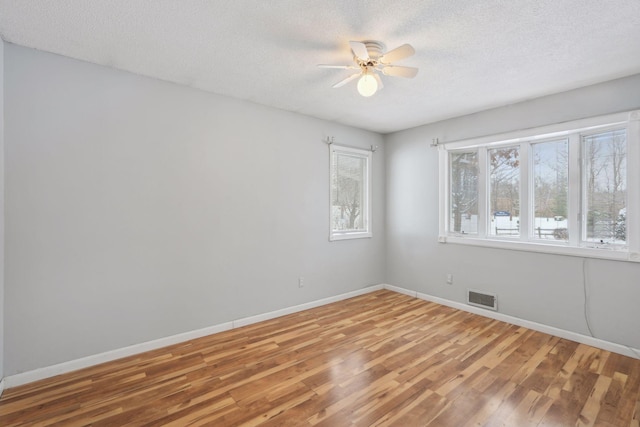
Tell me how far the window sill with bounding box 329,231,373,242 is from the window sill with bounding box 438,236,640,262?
110 centimetres

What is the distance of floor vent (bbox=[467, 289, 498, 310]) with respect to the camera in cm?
370

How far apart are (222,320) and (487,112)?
13.6 ft

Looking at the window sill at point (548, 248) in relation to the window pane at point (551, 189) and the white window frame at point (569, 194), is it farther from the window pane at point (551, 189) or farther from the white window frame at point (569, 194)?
the window pane at point (551, 189)

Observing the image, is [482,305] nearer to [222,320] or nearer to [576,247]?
[576,247]

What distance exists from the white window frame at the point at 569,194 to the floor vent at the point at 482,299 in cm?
64

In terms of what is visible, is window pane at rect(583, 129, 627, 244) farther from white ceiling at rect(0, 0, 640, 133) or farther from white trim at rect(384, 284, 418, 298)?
white trim at rect(384, 284, 418, 298)

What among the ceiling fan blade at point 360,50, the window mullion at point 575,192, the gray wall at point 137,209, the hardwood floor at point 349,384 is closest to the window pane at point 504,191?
the window mullion at point 575,192

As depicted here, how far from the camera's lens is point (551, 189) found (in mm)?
3375

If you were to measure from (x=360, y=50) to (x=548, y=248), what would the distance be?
9.79 ft

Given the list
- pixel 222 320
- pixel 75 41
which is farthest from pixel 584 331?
pixel 75 41

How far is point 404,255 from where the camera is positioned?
15.6ft

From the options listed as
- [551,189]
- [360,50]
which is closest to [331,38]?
[360,50]

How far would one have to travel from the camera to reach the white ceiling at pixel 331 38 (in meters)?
1.86

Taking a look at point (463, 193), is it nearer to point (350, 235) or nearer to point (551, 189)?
point (551, 189)
